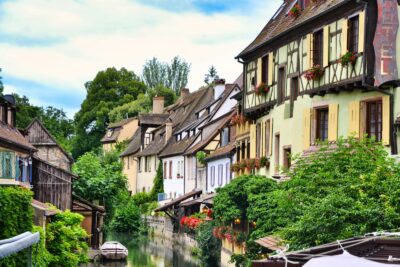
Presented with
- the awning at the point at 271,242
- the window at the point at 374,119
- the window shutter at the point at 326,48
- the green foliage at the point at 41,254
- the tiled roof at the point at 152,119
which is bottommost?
the green foliage at the point at 41,254

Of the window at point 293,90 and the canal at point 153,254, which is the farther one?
the canal at point 153,254

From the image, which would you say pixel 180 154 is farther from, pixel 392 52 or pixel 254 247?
pixel 392 52

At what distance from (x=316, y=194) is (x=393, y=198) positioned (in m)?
2.45

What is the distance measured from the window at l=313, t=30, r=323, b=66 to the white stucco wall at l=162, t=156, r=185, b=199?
1339 inches

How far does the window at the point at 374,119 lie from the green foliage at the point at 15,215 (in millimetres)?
9400

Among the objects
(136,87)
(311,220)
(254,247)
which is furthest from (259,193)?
(136,87)

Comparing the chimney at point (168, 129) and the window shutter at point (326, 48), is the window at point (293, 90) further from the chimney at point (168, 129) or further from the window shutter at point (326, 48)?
the chimney at point (168, 129)

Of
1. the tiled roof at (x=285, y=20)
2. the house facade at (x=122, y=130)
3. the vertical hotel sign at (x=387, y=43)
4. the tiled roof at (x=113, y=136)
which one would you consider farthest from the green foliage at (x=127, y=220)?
the vertical hotel sign at (x=387, y=43)

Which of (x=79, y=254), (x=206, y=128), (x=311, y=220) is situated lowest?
(x=79, y=254)

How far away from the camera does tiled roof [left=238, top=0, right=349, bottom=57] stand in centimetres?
2845

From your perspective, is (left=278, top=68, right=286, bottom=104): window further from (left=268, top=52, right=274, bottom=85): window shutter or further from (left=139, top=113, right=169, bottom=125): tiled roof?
(left=139, top=113, right=169, bottom=125): tiled roof

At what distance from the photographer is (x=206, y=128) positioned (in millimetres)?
58469

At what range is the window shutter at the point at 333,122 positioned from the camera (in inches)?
1066

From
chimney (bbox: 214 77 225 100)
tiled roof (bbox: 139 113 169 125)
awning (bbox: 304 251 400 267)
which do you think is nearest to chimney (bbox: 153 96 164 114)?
tiled roof (bbox: 139 113 169 125)
